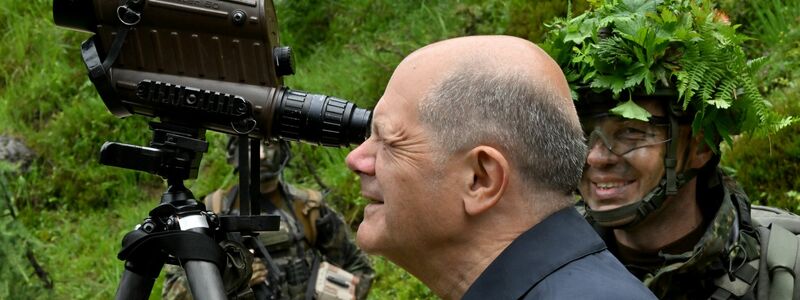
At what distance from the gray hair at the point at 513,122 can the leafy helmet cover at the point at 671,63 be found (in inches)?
69.9

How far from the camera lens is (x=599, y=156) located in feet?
13.0

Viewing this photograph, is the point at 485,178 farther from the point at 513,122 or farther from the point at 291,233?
the point at 291,233

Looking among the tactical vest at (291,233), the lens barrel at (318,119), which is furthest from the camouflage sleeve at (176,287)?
the lens barrel at (318,119)

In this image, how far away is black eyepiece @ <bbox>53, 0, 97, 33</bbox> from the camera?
106 inches

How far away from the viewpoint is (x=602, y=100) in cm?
397

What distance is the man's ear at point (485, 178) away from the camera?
83.0 inches

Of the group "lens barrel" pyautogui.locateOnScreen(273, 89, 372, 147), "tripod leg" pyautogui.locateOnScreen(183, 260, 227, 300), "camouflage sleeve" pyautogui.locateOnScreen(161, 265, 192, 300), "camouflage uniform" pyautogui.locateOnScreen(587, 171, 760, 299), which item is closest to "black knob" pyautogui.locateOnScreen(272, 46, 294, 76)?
"lens barrel" pyautogui.locateOnScreen(273, 89, 372, 147)

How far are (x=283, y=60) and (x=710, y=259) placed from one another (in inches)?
77.7

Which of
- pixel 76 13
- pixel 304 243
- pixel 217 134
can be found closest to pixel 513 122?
pixel 76 13

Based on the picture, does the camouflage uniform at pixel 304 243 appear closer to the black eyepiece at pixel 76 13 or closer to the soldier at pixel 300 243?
the soldier at pixel 300 243

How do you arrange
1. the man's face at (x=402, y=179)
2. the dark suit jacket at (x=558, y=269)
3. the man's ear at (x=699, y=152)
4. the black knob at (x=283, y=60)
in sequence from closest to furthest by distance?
the dark suit jacket at (x=558, y=269), the man's face at (x=402, y=179), the black knob at (x=283, y=60), the man's ear at (x=699, y=152)

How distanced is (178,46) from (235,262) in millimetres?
573

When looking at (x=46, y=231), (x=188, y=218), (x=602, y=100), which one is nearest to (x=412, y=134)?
(x=188, y=218)

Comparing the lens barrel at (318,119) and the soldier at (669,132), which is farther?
the soldier at (669,132)
